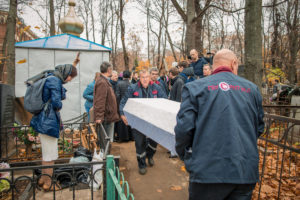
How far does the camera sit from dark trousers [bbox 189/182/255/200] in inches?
71.2

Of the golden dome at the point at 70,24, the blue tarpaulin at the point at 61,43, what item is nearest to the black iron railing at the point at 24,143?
the blue tarpaulin at the point at 61,43

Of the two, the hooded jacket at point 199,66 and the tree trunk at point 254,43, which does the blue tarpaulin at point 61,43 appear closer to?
the hooded jacket at point 199,66

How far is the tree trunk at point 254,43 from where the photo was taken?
498 centimetres

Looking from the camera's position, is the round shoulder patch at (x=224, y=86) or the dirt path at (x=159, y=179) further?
the dirt path at (x=159, y=179)

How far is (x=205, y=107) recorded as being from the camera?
1846 mm

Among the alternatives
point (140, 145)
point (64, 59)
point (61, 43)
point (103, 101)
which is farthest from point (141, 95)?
point (61, 43)

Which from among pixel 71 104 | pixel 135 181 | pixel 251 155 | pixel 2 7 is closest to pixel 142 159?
pixel 135 181

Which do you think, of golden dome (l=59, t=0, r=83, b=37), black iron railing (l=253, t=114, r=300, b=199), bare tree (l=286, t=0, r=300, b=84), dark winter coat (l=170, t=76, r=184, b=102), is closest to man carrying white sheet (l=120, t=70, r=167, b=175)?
dark winter coat (l=170, t=76, r=184, b=102)

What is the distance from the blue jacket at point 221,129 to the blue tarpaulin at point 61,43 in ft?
27.5

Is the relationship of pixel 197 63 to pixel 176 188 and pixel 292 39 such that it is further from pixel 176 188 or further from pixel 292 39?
pixel 292 39

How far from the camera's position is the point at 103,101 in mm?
4727

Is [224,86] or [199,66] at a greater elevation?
[199,66]

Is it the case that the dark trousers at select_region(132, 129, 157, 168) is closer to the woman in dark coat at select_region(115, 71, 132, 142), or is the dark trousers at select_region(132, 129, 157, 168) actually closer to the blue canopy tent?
the woman in dark coat at select_region(115, 71, 132, 142)

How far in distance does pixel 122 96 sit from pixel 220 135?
5312mm
